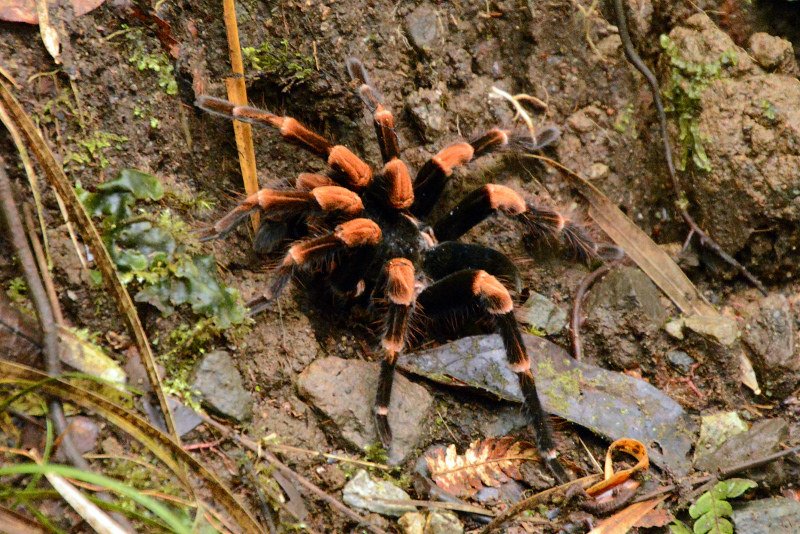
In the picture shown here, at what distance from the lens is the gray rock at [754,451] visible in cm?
312

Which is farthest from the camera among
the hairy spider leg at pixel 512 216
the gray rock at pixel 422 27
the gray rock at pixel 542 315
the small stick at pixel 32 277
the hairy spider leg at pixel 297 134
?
the gray rock at pixel 422 27

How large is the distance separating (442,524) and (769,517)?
163 cm

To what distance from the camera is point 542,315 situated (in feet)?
13.1

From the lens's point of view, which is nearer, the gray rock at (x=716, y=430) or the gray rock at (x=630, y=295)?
the gray rock at (x=716, y=430)

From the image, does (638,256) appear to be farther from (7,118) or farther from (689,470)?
(7,118)

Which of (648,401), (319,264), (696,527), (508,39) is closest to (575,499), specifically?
(696,527)

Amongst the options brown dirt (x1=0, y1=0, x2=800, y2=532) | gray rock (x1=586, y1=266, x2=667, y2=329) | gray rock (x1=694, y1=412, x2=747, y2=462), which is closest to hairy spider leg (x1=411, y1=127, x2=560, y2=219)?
brown dirt (x1=0, y1=0, x2=800, y2=532)

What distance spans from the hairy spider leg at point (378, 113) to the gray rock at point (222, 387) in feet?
5.29

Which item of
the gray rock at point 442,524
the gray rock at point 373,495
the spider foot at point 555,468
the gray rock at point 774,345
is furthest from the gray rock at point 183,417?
the gray rock at point 774,345

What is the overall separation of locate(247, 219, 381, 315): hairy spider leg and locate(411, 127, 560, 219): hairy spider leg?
1.97ft

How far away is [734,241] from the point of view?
4.14m

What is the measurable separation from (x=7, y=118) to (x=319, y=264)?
1.68 meters

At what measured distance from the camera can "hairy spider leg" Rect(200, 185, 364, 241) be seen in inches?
133

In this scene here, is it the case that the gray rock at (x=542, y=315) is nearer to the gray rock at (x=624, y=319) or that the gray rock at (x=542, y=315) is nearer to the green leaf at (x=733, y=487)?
the gray rock at (x=624, y=319)
